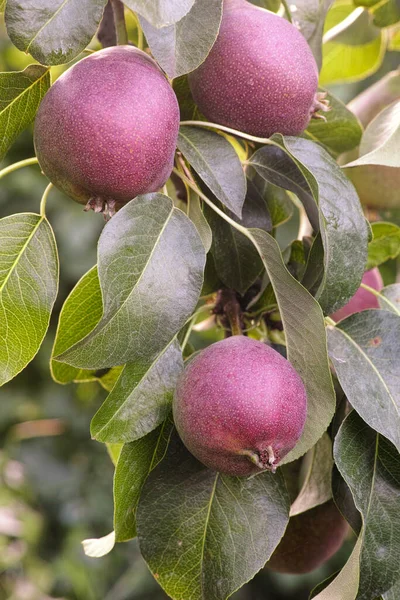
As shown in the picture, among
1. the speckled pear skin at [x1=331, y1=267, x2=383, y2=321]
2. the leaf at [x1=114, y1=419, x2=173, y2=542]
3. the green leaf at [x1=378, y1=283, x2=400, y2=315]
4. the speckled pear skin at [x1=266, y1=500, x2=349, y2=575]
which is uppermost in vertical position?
the green leaf at [x1=378, y1=283, x2=400, y2=315]

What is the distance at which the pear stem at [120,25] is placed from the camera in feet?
2.27

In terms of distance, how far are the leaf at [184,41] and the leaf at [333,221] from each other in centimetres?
10

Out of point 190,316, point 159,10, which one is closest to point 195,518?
point 190,316

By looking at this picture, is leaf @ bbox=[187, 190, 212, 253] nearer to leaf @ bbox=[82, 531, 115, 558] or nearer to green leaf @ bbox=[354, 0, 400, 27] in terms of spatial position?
leaf @ bbox=[82, 531, 115, 558]

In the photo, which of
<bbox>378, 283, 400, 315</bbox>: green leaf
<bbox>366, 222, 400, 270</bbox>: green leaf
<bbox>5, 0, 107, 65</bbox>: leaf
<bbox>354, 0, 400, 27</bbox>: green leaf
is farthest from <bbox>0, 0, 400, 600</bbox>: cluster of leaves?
<bbox>354, 0, 400, 27</bbox>: green leaf

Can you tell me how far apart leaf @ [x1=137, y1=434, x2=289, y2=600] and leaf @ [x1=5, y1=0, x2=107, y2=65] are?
327 mm

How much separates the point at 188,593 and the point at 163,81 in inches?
16.6

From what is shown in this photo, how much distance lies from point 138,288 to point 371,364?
0.23 metres

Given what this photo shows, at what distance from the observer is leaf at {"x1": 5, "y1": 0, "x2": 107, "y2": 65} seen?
0.57 metres

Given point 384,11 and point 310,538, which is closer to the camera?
point 310,538

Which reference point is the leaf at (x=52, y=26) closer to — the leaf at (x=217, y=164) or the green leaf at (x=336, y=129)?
the leaf at (x=217, y=164)

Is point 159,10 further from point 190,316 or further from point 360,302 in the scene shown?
point 360,302

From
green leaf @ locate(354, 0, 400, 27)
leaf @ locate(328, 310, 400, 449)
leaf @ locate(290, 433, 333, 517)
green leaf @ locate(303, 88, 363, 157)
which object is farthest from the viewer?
green leaf @ locate(354, 0, 400, 27)

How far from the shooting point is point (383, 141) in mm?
745
